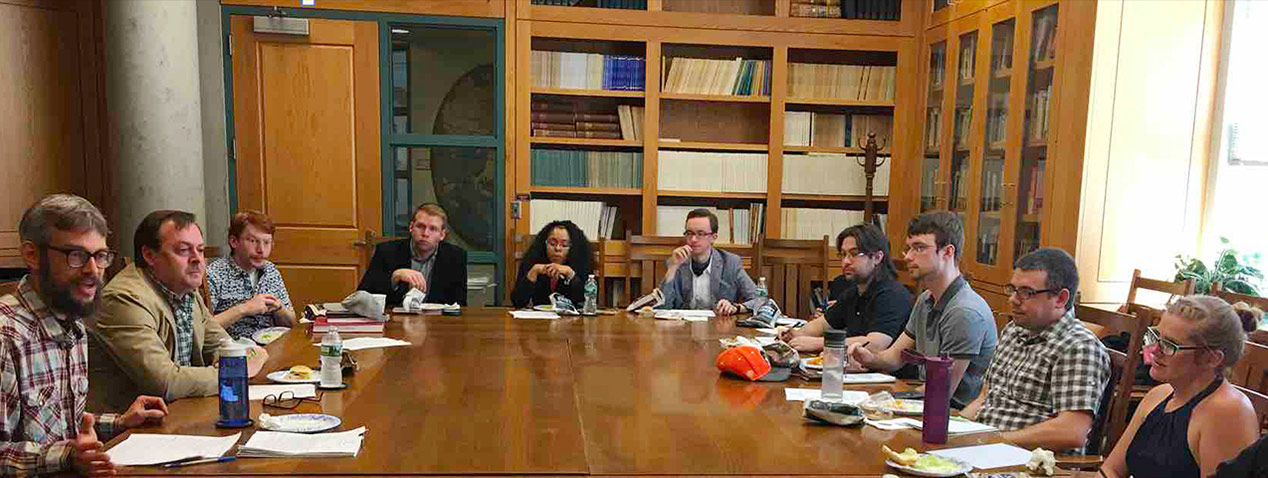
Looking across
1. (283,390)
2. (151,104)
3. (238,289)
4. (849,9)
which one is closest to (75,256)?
(283,390)

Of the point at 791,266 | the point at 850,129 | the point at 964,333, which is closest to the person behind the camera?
the point at 964,333

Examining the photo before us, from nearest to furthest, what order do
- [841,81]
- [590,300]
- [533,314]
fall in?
[533,314] → [590,300] → [841,81]

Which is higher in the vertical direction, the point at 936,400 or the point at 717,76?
the point at 717,76

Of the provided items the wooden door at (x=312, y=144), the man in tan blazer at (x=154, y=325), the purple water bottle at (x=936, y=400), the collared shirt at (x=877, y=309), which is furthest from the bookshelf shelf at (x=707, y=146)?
the purple water bottle at (x=936, y=400)

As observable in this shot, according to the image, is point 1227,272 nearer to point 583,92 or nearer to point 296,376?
point 583,92

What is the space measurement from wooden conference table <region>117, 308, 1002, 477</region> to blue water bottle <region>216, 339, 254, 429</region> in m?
0.04

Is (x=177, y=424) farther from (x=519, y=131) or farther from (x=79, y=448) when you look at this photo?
(x=519, y=131)

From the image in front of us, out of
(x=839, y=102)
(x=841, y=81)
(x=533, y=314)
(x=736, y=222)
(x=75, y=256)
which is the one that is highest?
(x=841, y=81)

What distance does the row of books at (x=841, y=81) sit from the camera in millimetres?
5477

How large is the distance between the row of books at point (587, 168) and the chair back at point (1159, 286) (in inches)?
110

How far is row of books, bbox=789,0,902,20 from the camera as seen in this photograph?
17.6ft

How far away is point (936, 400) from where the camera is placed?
1.93 m

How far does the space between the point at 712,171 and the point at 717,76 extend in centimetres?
60

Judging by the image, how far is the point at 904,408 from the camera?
2225 mm
